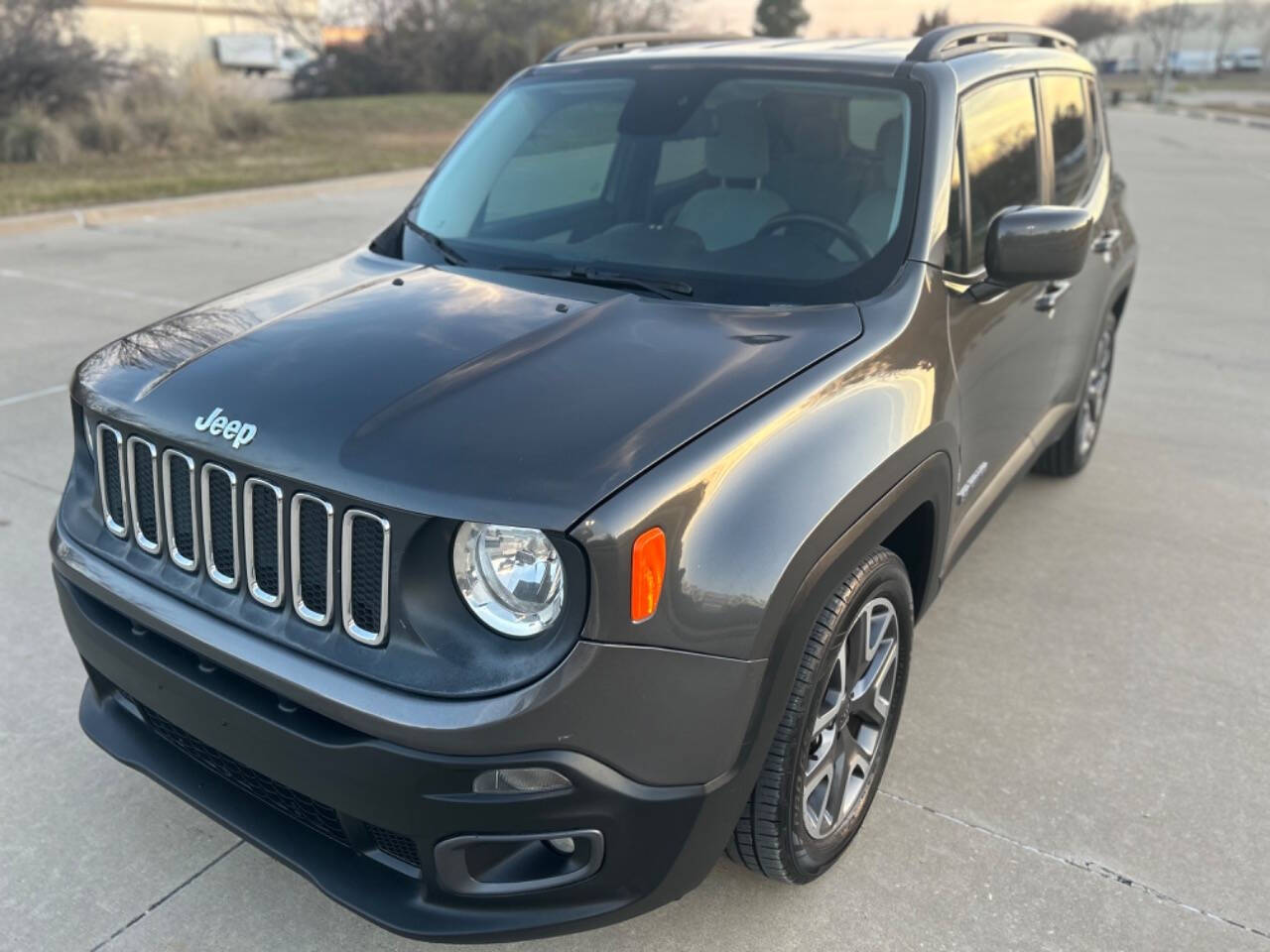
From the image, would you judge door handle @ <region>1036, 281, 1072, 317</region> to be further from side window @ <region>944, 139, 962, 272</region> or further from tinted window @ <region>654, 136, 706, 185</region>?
tinted window @ <region>654, 136, 706, 185</region>

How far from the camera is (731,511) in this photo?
194cm

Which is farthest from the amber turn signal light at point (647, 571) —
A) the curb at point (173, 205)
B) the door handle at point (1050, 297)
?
the curb at point (173, 205)

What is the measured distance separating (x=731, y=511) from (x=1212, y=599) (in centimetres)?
276

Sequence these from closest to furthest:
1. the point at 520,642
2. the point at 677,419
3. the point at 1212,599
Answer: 1. the point at 520,642
2. the point at 677,419
3. the point at 1212,599

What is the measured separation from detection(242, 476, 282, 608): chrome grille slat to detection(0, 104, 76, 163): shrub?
47.9ft

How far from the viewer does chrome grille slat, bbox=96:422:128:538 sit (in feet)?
7.58

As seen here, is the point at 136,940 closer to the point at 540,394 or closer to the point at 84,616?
the point at 84,616

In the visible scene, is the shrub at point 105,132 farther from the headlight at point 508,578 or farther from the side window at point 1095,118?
the headlight at point 508,578

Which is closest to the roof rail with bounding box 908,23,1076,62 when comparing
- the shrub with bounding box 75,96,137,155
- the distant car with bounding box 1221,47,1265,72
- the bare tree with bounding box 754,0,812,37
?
the shrub with bounding box 75,96,137,155

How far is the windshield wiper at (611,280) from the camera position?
274 cm

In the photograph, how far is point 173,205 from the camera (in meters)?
11.8

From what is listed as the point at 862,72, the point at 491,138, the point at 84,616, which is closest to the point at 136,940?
the point at 84,616

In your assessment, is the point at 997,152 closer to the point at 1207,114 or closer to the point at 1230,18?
the point at 1207,114

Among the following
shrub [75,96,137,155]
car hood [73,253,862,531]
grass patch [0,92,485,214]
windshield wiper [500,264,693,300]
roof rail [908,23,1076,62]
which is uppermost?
roof rail [908,23,1076,62]
